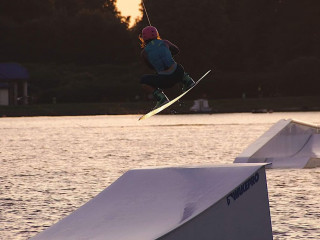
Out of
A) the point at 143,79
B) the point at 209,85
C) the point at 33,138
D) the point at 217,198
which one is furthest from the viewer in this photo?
the point at 209,85

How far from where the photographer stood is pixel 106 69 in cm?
13062

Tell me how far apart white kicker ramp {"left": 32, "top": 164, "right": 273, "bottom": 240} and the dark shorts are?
5353 mm

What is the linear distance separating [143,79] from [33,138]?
122 feet

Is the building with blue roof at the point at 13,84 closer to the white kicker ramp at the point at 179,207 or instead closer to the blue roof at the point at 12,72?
the blue roof at the point at 12,72

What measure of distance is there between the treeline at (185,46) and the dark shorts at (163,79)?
92.5 meters

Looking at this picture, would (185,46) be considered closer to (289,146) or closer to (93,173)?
(289,146)

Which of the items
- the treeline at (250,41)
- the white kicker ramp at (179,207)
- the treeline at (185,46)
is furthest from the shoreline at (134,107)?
the white kicker ramp at (179,207)

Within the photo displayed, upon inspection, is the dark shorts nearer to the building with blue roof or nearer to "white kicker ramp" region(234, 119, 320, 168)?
"white kicker ramp" region(234, 119, 320, 168)

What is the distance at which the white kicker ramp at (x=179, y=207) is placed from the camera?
510 inches

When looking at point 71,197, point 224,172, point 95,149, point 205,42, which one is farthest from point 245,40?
point 224,172

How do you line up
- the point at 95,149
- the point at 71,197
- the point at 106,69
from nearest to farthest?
the point at 71,197, the point at 95,149, the point at 106,69

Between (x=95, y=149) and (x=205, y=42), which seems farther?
(x=205, y=42)

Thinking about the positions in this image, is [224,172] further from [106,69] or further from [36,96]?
[106,69]

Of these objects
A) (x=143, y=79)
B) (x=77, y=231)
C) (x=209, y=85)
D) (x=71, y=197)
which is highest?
(x=209, y=85)
